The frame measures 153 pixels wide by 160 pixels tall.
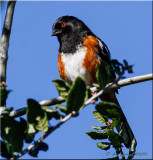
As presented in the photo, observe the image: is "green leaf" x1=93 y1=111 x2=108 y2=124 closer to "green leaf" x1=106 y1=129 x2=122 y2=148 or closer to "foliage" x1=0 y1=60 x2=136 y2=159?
"green leaf" x1=106 y1=129 x2=122 y2=148

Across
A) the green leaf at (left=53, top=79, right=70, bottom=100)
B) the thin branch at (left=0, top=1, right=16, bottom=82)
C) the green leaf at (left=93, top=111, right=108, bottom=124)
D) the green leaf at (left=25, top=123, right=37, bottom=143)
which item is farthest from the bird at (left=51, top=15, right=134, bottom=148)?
the green leaf at (left=25, top=123, right=37, bottom=143)

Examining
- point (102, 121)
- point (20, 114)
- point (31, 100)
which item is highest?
point (31, 100)

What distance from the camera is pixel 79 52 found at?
385cm

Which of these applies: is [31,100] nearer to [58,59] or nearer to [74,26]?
[58,59]

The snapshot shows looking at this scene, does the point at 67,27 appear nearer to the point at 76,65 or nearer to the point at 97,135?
the point at 76,65

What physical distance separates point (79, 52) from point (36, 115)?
2.18 metres

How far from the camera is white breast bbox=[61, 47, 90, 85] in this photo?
3.79 metres

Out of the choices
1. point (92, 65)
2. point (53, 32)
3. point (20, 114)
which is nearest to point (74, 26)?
point (53, 32)

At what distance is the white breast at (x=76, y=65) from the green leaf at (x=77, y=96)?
2.06 meters

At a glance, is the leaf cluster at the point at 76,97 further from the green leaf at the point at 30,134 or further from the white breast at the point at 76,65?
the white breast at the point at 76,65

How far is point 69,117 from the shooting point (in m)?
1.59

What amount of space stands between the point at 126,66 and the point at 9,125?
2.67 feet

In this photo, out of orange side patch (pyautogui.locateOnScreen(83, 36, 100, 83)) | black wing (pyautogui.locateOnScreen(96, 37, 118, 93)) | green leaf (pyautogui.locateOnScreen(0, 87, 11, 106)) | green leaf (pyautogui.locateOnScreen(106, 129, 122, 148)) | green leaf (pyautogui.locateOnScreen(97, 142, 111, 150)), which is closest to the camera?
green leaf (pyautogui.locateOnScreen(0, 87, 11, 106))

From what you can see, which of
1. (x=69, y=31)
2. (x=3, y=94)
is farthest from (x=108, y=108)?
(x=69, y=31)
